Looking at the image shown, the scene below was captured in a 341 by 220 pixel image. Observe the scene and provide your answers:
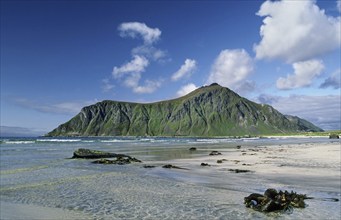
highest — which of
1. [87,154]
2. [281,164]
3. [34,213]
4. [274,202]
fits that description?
[87,154]

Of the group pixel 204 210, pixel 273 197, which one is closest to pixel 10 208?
pixel 204 210

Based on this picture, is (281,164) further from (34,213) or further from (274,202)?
(34,213)

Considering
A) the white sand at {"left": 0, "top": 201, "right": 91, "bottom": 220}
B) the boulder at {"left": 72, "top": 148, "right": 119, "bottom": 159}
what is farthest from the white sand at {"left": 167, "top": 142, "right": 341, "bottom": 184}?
the white sand at {"left": 0, "top": 201, "right": 91, "bottom": 220}

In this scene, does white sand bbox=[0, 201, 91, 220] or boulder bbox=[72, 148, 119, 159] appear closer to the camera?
white sand bbox=[0, 201, 91, 220]

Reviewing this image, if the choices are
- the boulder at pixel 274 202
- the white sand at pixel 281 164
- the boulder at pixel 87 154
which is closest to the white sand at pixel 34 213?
the boulder at pixel 274 202

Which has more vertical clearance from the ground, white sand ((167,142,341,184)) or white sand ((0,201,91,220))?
white sand ((167,142,341,184))

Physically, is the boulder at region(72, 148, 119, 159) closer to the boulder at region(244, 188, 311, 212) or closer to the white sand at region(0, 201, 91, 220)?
the white sand at region(0, 201, 91, 220)

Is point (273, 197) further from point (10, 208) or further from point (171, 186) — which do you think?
point (10, 208)

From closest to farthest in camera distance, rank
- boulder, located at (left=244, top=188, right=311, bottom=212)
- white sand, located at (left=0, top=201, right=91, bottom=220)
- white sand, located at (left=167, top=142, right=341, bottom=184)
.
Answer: white sand, located at (left=0, top=201, right=91, bottom=220), boulder, located at (left=244, top=188, right=311, bottom=212), white sand, located at (left=167, top=142, right=341, bottom=184)

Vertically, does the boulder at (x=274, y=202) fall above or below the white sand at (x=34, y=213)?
above

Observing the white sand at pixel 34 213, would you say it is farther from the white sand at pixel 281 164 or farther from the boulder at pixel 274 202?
the white sand at pixel 281 164

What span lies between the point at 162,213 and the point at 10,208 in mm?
6783

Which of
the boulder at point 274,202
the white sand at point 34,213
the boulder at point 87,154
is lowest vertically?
the white sand at point 34,213

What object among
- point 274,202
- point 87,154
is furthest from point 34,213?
point 87,154
